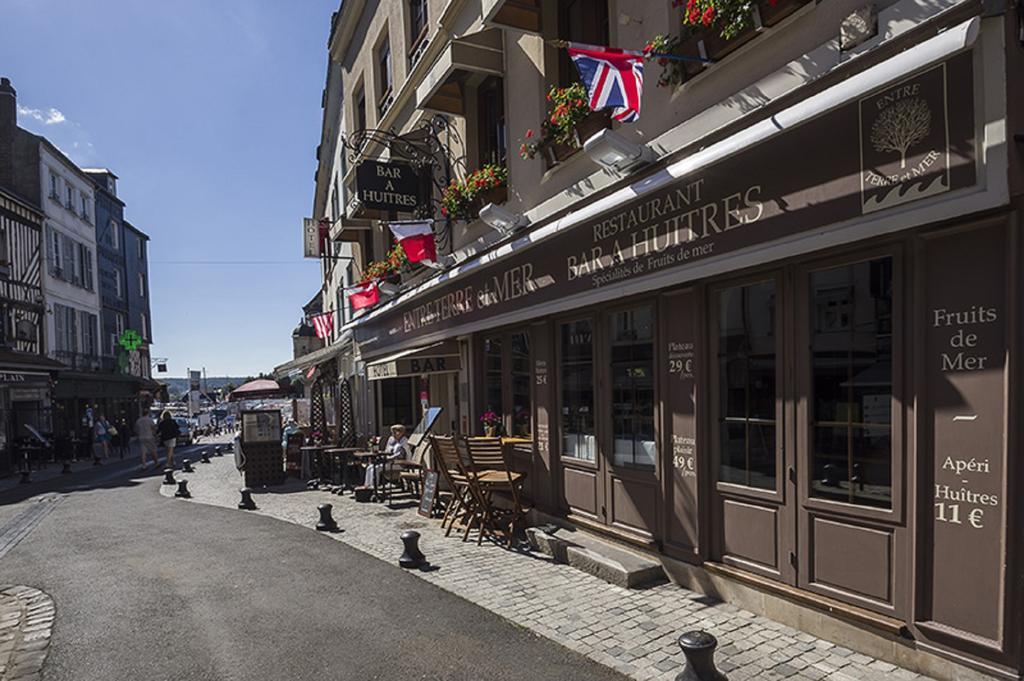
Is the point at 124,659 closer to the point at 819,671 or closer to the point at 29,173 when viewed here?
the point at 819,671

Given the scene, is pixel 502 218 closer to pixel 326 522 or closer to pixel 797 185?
pixel 797 185

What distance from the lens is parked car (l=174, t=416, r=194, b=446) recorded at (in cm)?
2938

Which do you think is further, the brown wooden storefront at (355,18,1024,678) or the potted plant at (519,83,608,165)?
the potted plant at (519,83,608,165)

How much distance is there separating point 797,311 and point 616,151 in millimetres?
2135

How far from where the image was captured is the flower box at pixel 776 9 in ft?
13.4

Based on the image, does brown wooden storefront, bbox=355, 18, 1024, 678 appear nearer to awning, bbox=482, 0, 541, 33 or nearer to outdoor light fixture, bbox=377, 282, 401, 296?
awning, bbox=482, 0, 541, 33

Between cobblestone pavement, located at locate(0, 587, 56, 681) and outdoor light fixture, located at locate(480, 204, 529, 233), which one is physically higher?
outdoor light fixture, located at locate(480, 204, 529, 233)

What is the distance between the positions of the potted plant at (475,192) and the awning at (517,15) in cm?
179

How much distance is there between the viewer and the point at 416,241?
391 inches

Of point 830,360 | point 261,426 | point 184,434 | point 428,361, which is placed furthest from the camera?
point 184,434

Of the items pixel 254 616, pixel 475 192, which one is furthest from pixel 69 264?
pixel 254 616

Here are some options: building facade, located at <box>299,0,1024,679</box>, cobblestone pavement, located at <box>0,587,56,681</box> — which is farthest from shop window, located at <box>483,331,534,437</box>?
cobblestone pavement, located at <box>0,587,56,681</box>

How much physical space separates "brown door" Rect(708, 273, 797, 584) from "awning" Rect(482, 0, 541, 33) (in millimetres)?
4148

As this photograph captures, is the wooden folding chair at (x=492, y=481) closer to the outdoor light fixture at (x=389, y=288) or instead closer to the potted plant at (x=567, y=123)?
the potted plant at (x=567, y=123)
